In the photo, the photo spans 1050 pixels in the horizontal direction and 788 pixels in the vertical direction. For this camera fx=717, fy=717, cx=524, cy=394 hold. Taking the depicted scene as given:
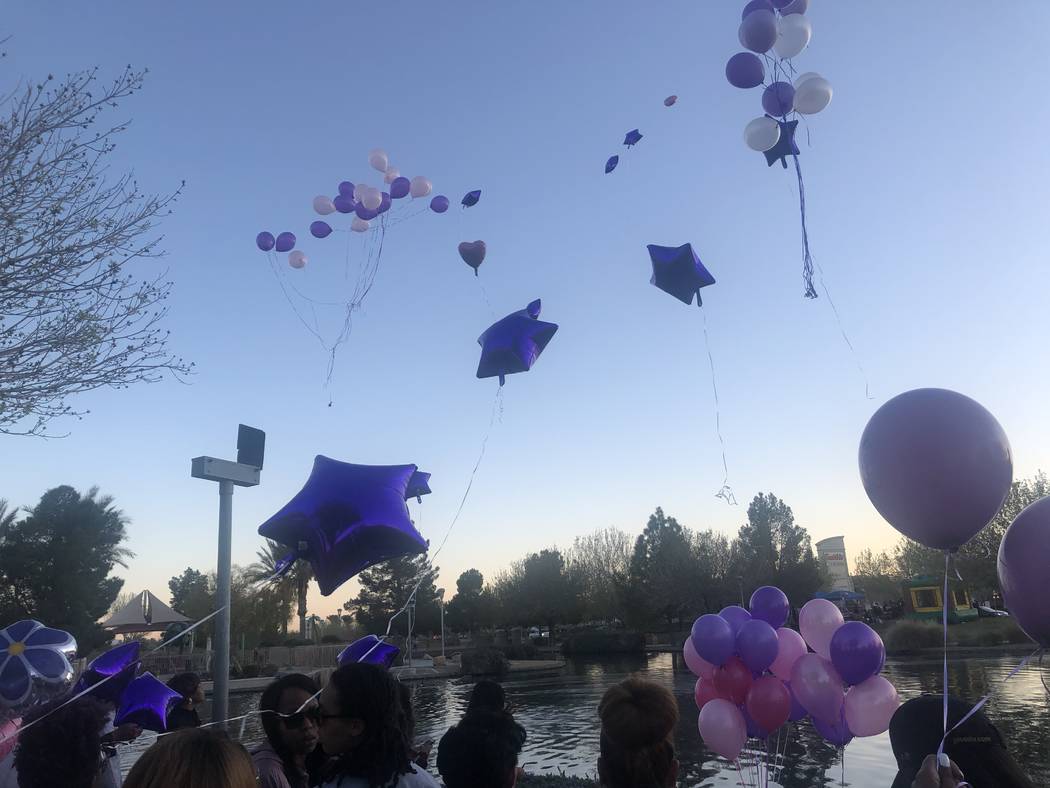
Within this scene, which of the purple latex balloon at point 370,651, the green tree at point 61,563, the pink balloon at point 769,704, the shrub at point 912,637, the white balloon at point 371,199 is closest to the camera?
the purple latex balloon at point 370,651

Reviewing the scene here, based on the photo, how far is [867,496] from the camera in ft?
14.9

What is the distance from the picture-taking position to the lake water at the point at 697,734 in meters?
10.2

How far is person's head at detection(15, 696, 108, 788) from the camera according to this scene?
2578mm

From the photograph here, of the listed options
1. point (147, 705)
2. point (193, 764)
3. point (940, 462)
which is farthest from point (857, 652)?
point (147, 705)

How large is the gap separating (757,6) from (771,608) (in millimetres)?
4937

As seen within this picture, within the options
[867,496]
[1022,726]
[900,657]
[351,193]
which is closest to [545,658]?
[900,657]

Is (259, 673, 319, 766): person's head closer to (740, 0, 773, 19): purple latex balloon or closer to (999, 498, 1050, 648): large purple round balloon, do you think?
(999, 498, 1050, 648): large purple round balloon

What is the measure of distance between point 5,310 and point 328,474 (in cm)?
361

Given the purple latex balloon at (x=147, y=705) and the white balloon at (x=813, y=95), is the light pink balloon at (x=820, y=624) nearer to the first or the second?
the white balloon at (x=813, y=95)

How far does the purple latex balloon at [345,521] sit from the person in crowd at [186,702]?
49.2 inches

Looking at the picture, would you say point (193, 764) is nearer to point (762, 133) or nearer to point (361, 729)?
point (361, 729)

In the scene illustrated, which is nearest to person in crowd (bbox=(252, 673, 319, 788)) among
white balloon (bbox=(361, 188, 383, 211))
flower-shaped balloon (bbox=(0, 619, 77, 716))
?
flower-shaped balloon (bbox=(0, 619, 77, 716))

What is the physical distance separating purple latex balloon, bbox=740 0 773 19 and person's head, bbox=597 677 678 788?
5271mm

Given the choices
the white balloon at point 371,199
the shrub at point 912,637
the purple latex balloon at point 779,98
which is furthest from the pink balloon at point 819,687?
the shrub at point 912,637
